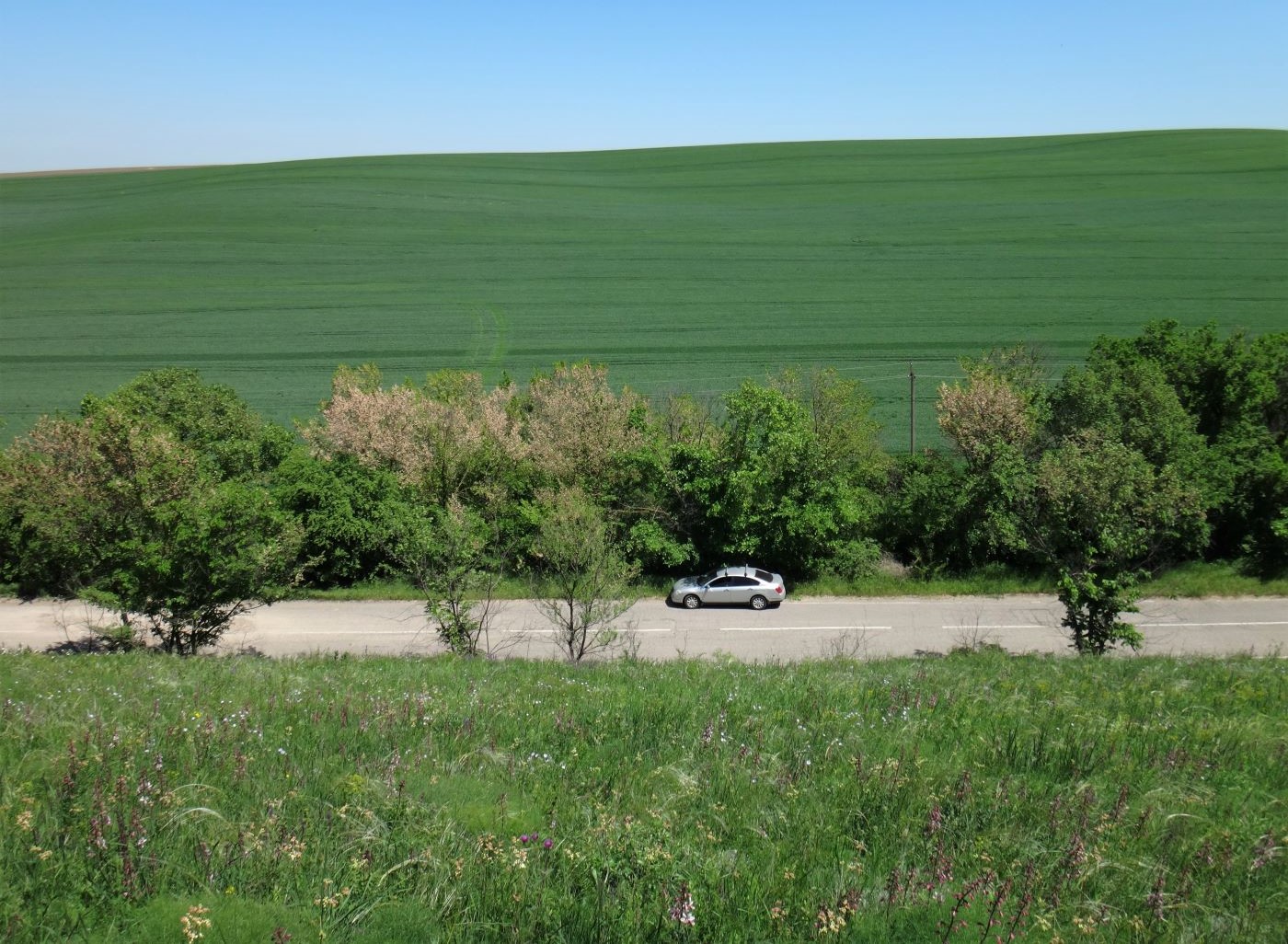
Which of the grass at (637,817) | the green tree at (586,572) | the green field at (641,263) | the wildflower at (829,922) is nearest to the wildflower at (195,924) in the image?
the grass at (637,817)

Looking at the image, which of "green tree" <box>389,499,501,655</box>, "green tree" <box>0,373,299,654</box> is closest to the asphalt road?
"green tree" <box>389,499,501,655</box>

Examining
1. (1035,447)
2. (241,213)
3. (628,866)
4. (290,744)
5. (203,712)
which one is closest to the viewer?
(628,866)

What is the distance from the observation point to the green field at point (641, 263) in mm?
49125

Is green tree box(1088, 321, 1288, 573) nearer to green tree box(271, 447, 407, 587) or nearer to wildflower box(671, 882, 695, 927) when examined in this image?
green tree box(271, 447, 407, 587)

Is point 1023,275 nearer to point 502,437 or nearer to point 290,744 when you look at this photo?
point 502,437

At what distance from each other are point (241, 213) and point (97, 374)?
2863 cm

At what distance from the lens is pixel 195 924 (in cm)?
416

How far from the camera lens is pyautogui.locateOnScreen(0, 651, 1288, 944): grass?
446cm

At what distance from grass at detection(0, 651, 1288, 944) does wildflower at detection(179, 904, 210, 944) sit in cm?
3

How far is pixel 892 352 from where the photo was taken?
47.6 m

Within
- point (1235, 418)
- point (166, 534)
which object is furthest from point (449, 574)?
point (1235, 418)

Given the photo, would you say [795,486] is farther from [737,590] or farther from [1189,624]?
[1189,624]

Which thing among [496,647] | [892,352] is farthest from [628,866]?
[892,352]

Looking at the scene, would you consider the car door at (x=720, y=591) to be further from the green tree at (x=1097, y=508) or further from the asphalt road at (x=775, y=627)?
the green tree at (x=1097, y=508)
